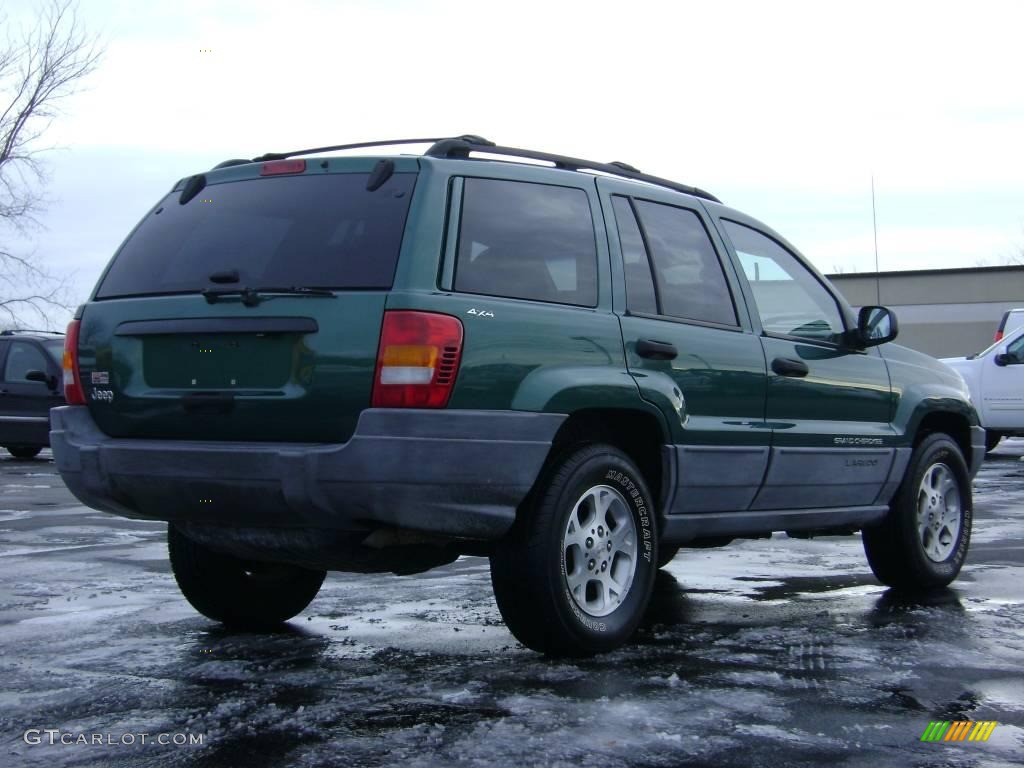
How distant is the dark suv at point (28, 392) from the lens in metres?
18.8

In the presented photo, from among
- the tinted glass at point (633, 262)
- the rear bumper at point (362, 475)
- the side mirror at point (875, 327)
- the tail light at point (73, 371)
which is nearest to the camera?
the rear bumper at point (362, 475)

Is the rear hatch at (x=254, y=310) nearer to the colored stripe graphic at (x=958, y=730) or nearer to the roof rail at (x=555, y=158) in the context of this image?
the roof rail at (x=555, y=158)

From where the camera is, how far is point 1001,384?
61.9ft

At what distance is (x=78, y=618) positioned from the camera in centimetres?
621

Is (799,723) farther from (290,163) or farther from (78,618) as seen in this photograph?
(78,618)

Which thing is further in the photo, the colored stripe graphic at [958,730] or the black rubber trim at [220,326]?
the black rubber trim at [220,326]

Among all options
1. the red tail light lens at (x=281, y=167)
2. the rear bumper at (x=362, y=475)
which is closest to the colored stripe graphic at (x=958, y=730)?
the rear bumper at (x=362, y=475)

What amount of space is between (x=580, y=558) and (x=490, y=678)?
65 cm

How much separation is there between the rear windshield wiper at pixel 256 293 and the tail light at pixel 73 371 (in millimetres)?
693

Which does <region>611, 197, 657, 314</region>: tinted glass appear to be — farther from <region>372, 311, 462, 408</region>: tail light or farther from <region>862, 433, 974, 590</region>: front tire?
<region>862, 433, 974, 590</region>: front tire

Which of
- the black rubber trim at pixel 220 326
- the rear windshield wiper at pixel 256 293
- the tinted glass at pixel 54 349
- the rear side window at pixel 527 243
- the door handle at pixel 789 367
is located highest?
the rear side window at pixel 527 243

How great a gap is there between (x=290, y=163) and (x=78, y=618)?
7.45ft

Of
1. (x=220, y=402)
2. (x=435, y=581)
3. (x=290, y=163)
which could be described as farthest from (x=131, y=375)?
(x=435, y=581)

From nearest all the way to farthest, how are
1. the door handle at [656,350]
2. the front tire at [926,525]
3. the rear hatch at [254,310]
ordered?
the rear hatch at [254,310] < the door handle at [656,350] < the front tire at [926,525]
